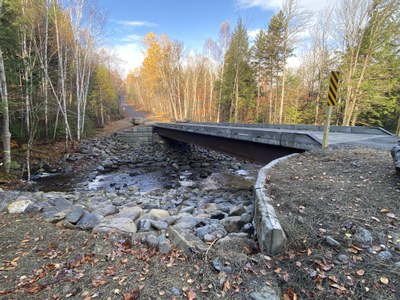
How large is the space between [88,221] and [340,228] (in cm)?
400

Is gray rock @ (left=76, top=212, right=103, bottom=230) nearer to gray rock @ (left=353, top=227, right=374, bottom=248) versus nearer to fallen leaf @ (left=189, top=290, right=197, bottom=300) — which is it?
fallen leaf @ (left=189, top=290, right=197, bottom=300)

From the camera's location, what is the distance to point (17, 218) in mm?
3740

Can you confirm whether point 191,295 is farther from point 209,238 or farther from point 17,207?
point 17,207

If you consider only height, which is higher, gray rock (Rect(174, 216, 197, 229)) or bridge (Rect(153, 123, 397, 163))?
bridge (Rect(153, 123, 397, 163))

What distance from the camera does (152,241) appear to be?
2.86m

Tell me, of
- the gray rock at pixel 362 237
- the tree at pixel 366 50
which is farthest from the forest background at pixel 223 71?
the gray rock at pixel 362 237

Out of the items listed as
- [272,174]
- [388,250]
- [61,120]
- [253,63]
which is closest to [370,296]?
[388,250]

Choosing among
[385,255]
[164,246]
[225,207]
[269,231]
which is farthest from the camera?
[225,207]

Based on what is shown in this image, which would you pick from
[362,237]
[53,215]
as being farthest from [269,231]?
[53,215]

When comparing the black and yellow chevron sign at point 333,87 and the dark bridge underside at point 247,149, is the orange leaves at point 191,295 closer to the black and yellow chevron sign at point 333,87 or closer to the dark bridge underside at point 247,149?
the dark bridge underside at point 247,149

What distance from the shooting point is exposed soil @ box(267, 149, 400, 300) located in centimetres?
182

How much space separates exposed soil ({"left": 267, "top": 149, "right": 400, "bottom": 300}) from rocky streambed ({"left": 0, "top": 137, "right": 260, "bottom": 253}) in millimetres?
757

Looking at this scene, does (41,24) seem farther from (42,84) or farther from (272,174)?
(272,174)

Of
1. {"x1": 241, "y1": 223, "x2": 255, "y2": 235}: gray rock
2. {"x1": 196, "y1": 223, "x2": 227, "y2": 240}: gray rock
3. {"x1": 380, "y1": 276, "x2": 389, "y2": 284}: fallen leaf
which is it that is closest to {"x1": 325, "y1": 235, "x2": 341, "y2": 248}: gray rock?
{"x1": 380, "y1": 276, "x2": 389, "y2": 284}: fallen leaf
